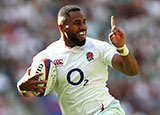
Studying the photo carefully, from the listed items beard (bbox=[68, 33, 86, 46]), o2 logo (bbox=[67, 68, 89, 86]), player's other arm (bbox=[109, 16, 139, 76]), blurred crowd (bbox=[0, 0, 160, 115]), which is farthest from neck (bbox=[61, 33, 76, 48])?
blurred crowd (bbox=[0, 0, 160, 115])

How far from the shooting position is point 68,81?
15.4 feet

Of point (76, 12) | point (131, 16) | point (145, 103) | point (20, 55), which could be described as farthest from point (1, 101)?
point (76, 12)

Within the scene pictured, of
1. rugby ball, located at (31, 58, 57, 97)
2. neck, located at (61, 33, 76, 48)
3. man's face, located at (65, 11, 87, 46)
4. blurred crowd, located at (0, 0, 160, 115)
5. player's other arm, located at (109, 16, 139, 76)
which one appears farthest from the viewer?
blurred crowd, located at (0, 0, 160, 115)

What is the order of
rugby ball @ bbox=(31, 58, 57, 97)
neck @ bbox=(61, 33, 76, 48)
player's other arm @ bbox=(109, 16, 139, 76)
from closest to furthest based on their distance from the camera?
player's other arm @ bbox=(109, 16, 139, 76), rugby ball @ bbox=(31, 58, 57, 97), neck @ bbox=(61, 33, 76, 48)

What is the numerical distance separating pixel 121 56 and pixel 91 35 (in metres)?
6.29

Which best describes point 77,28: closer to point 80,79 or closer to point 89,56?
point 89,56

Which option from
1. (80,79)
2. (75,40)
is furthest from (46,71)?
(75,40)

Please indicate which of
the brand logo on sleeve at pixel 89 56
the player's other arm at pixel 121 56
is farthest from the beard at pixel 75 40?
the player's other arm at pixel 121 56

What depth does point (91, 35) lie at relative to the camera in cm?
1062

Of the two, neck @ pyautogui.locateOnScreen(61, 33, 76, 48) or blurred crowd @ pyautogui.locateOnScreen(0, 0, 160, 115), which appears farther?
blurred crowd @ pyautogui.locateOnScreen(0, 0, 160, 115)

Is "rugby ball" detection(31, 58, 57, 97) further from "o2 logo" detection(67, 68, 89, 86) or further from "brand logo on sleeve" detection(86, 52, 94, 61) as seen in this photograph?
"brand logo on sleeve" detection(86, 52, 94, 61)

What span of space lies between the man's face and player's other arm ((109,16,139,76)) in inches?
17.2

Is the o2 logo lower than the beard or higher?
lower

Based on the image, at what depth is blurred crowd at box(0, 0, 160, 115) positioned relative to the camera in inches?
377
